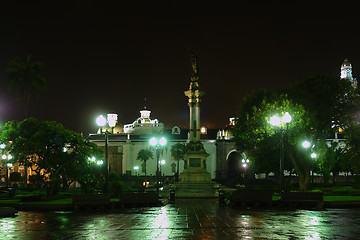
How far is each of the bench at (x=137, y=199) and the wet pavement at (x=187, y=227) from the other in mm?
4803

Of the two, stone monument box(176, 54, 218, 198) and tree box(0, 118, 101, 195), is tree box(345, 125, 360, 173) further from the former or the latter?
tree box(0, 118, 101, 195)

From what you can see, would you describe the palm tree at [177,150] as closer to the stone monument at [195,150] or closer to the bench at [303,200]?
the stone monument at [195,150]

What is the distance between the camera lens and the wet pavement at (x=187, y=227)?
13.4m

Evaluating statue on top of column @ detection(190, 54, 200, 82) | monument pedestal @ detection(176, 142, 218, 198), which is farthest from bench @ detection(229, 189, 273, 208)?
statue on top of column @ detection(190, 54, 200, 82)

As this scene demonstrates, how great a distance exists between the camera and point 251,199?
80.5 ft

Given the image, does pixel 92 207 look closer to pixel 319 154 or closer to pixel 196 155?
pixel 196 155

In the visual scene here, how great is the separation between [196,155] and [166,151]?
65.7m

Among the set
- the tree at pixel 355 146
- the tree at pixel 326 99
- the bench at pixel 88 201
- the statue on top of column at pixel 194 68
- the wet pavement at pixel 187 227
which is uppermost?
the statue on top of column at pixel 194 68

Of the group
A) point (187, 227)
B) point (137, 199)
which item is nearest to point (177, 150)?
point (137, 199)

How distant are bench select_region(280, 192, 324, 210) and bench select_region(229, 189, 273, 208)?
2.68 feet

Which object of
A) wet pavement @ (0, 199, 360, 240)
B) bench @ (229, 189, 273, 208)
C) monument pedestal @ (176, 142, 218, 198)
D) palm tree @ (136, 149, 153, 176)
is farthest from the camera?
palm tree @ (136, 149, 153, 176)

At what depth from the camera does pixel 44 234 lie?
14.0 meters

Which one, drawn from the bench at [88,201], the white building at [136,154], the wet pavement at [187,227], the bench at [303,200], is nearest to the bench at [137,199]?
the bench at [88,201]

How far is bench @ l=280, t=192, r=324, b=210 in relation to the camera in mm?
23453
